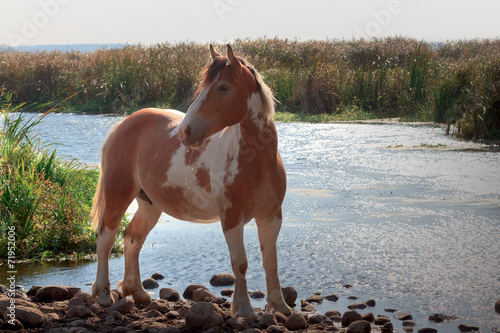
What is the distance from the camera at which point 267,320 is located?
13.9ft

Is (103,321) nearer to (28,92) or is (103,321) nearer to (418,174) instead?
(418,174)

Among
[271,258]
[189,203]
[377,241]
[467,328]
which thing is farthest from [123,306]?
[377,241]

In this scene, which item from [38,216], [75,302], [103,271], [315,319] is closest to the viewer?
[315,319]

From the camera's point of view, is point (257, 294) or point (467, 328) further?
point (257, 294)

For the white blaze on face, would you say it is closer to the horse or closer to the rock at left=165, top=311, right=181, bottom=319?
the horse

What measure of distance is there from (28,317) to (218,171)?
1.60 m

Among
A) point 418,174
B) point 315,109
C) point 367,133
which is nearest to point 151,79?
point 315,109

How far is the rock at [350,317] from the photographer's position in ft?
14.7

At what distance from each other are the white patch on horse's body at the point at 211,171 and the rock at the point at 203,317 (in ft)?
2.11

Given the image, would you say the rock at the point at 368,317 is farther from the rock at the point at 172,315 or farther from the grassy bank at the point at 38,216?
the grassy bank at the point at 38,216

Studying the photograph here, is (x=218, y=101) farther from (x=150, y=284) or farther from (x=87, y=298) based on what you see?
(x=150, y=284)

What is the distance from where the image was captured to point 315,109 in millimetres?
20656

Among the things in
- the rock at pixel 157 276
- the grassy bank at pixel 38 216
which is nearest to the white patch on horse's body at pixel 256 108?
the rock at pixel 157 276

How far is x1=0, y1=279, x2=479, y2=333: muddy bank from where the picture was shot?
419cm
